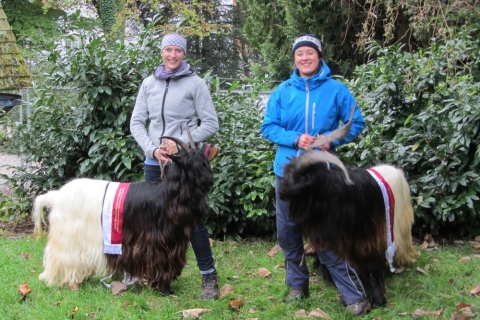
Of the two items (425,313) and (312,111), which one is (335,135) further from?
(425,313)

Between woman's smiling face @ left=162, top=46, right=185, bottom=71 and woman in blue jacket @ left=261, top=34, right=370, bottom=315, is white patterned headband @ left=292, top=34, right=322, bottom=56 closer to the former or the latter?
woman in blue jacket @ left=261, top=34, right=370, bottom=315

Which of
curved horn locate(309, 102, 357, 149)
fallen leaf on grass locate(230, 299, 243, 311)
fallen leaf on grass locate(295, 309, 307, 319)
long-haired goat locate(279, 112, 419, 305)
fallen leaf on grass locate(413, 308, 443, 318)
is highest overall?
curved horn locate(309, 102, 357, 149)

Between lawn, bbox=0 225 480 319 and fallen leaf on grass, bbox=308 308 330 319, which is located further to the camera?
lawn, bbox=0 225 480 319

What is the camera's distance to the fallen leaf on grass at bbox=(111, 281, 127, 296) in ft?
14.2

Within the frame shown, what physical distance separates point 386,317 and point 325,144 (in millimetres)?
1375

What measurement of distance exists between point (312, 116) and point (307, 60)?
407mm

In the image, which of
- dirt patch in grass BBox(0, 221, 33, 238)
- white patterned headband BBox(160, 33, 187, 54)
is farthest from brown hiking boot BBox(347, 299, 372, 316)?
dirt patch in grass BBox(0, 221, 33, 238)

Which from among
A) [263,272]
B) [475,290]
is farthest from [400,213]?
[263,272]

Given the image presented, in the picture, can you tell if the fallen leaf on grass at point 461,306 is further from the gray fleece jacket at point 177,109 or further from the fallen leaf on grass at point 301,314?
the gray fleece jacket at point 177,109

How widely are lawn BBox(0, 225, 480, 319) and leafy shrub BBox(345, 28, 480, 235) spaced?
1.77ft

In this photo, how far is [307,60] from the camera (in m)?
3.78

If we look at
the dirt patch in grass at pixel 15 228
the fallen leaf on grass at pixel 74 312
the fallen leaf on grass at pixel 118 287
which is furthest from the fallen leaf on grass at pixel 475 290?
the dirt patch in grass at pixel 15 228

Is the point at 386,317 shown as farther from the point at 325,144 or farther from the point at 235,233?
the point at 235,233

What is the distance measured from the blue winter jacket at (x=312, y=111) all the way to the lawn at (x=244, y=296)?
1.12m
